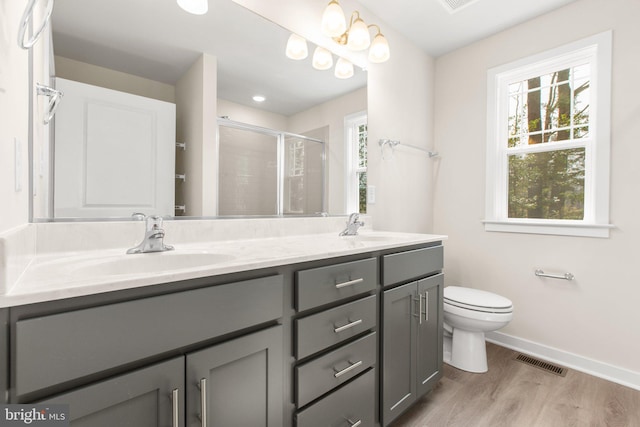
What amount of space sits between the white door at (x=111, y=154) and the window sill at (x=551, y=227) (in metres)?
2.36

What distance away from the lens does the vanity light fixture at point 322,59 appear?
6.08ft

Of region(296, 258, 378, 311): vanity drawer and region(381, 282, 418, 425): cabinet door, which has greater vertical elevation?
region(296, 258, 378, 311): vanity drawer

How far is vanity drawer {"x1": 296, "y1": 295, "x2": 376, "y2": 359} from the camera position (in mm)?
998

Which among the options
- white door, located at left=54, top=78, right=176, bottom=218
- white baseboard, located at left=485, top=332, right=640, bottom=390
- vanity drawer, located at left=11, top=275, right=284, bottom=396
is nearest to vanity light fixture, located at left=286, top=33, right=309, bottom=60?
white door, located at left=54, top=78, right=176, bottom=218

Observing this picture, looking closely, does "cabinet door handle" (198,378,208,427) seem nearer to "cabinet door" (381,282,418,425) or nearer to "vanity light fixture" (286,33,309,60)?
"cabinet door" (381,282,418,425)

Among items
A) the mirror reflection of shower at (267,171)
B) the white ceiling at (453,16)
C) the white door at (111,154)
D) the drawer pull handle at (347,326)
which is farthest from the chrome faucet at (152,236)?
the white ceiling at (453,16)

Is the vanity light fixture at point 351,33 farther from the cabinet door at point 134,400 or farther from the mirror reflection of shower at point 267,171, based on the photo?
the cabinet door at point 134,400

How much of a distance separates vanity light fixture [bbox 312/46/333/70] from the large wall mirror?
131 mm

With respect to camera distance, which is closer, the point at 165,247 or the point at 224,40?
the point at 165,247

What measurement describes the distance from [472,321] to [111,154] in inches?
83.6

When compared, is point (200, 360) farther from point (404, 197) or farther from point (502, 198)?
point (502, 198)

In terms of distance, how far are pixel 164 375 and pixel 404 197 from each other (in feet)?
7.08

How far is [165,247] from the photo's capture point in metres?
1.11

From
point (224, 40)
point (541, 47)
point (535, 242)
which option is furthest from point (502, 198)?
point (224, 40)
